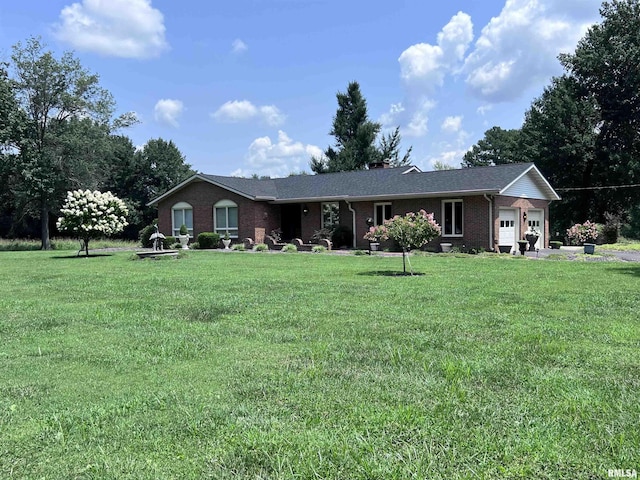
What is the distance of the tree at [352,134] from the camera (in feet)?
164

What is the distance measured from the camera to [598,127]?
121ft

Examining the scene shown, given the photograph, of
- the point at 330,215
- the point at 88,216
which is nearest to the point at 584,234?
the point at 330,215

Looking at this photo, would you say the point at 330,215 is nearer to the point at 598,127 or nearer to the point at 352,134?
the point at 598,127

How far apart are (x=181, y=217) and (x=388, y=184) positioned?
41.5ft

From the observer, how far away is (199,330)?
237 inches

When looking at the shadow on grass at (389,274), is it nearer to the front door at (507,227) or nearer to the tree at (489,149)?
the front door at (507,227)

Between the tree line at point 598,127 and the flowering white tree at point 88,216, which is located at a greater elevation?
the tree line at point 598,127

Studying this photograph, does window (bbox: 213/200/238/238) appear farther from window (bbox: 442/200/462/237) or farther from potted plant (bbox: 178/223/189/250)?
window (bbox: 442/200/462/237)

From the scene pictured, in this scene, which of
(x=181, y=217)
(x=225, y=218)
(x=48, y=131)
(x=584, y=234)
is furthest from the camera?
(x=48, y=131)

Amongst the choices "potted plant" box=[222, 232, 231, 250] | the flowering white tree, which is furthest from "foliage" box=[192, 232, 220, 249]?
the flowering white tree

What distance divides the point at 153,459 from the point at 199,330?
3244 mm

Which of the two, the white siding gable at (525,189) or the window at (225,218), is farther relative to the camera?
the window at (225,218)

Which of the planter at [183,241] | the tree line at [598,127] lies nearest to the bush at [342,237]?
the planter at [183,241]

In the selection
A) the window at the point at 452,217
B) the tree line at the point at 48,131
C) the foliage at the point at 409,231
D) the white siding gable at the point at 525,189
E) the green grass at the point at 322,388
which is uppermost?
the tree line at the point at 48,131
